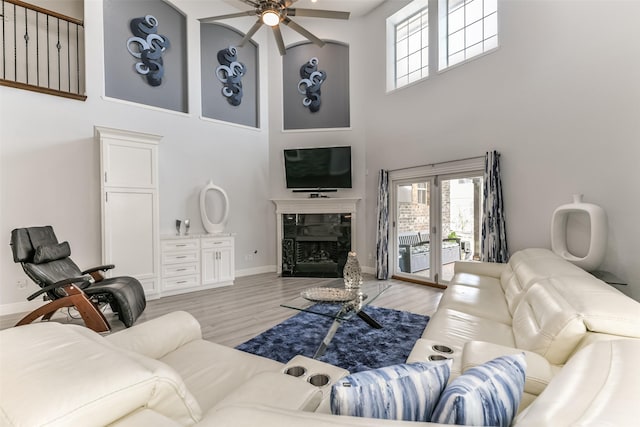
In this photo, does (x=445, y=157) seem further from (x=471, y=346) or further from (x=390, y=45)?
(x=471, y=346)

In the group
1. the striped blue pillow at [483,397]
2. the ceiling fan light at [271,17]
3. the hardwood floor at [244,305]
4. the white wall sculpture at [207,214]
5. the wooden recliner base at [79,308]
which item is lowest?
the hardwood floor at [244,305]

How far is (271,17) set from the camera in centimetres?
314

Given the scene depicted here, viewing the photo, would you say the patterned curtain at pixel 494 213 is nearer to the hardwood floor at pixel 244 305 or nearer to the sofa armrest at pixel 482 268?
the sofa armrest at pixel 482 268

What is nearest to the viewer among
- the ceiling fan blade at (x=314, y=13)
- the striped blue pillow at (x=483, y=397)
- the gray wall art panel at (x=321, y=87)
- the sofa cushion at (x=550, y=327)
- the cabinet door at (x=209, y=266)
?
the striped blue pillow at (x=483, y=397)

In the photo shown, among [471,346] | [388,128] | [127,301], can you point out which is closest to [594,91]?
[388,128]

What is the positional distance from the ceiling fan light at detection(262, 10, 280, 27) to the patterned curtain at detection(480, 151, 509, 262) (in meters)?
3.18

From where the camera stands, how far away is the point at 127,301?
10.5 ft

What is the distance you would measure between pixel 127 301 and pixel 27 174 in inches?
97.4

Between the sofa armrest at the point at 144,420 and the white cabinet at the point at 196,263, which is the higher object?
the sofa armrest at the point at 144,420

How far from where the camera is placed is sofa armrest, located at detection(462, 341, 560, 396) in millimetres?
1145

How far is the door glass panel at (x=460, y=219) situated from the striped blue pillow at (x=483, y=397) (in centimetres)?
411

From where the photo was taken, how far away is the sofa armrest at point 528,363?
1145 millimetres

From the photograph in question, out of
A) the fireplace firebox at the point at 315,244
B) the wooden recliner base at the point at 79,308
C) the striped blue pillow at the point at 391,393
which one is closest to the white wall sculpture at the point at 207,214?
the fireplace firebox at the point at 315,244

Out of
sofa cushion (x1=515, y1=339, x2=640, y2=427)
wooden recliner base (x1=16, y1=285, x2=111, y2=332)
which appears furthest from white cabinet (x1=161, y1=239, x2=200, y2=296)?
sofa cushion (x1=515, y1=339, x2=640, y2=427)
